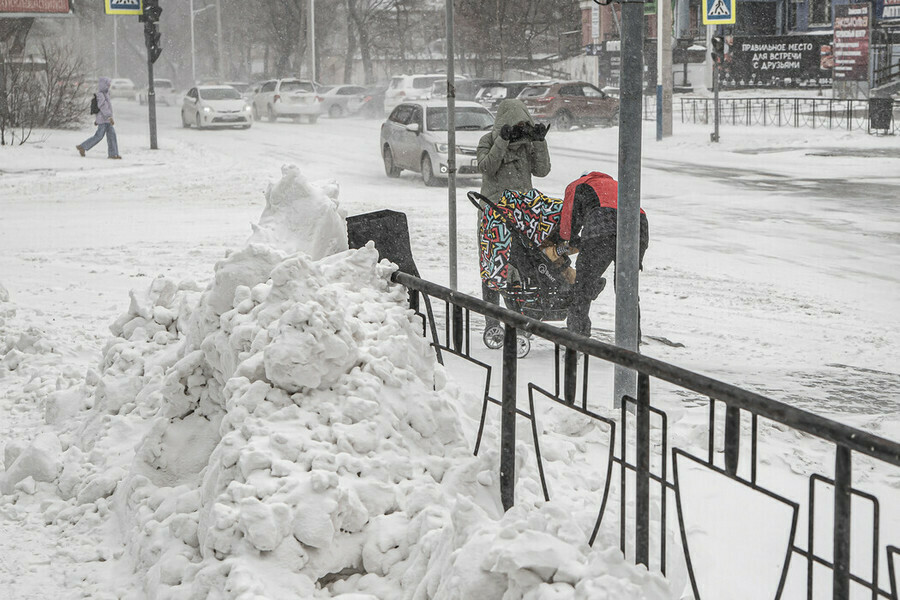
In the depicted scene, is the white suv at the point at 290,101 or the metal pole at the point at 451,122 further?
the white suv at the point at 290,101

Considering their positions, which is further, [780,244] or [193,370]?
[780,244]

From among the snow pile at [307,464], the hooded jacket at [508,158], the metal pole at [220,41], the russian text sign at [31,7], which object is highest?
the metal pole at [220,41]

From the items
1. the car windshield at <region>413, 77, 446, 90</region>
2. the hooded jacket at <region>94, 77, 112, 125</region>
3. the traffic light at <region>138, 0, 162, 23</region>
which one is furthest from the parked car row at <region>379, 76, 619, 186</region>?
the car windshield at <region>413, 77, 446, 90</region>

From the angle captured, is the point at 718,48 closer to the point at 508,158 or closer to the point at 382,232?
the point at 508,158

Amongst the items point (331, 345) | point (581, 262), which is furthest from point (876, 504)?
point (581, 262)

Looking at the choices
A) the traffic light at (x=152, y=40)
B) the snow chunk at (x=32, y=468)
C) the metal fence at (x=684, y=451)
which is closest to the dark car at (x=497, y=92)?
the traffic light at (x=152, y=40)

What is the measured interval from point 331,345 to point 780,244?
29.2ft

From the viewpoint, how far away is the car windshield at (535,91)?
3256 centimetres

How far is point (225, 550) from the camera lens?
3.28 meters

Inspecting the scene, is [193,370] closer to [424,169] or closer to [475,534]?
[475,534]

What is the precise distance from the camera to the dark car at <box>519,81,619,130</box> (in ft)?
105

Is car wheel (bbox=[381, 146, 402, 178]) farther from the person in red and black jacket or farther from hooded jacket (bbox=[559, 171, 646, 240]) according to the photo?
hooded jacket (bbox=[559, 171, 646, 240])

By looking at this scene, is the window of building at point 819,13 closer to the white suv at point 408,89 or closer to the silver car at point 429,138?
the white suv at point 408,89

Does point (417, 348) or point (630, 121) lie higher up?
point (630, 121)
